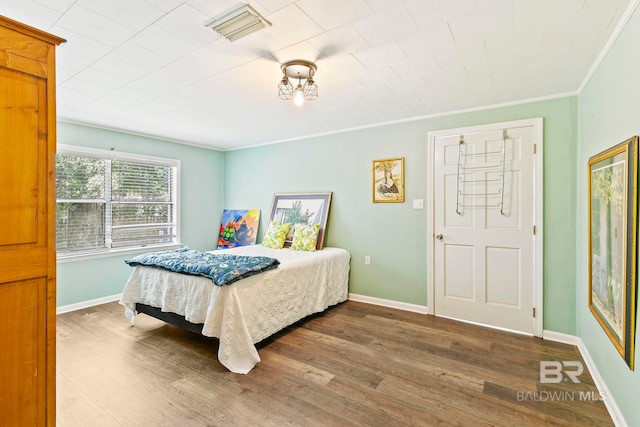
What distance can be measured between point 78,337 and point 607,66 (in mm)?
4835

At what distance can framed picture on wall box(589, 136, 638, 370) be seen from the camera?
1567 millimetres

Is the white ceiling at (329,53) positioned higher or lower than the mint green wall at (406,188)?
higher

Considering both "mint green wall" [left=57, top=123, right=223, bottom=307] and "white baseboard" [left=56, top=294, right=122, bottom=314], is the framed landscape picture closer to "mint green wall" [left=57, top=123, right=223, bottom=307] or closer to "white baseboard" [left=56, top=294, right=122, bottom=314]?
"mint green wall" [left=57, top=123, right=223, bottom=307]

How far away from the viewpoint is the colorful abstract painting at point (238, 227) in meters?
5.08

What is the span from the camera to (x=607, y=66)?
2.03 metres

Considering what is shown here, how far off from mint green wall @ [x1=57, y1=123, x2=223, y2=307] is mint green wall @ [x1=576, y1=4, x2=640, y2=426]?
5.00m

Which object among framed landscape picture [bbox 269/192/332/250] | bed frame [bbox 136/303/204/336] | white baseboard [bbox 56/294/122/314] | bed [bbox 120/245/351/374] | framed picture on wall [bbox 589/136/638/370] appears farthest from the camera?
framed landscape picture [bbox 269/192/332/250]

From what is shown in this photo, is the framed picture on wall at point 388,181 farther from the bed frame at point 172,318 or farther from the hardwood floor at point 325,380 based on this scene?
the bed frame at point 172,318

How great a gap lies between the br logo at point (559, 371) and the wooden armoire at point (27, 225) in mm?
2973

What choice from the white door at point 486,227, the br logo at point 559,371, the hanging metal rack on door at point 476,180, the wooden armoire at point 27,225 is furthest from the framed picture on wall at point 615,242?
the wooden armoire at point 27,225

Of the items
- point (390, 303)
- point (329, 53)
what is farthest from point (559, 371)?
point (329, 53)

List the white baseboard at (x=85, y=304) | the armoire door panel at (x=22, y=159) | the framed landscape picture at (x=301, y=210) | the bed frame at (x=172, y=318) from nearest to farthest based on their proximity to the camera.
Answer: the armoire door panel at (x=22, y=159) → the bed frame at (x=172, y=318) → the white baseboard at (x=85, y=304) → the framed landscape picture at (x=301, y=210)

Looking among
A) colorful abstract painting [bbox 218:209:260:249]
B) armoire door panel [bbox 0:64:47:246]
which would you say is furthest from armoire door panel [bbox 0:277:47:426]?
colorful abstract painting [bbox 218:209:260:249]

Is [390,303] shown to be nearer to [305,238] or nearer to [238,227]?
[305,238]
